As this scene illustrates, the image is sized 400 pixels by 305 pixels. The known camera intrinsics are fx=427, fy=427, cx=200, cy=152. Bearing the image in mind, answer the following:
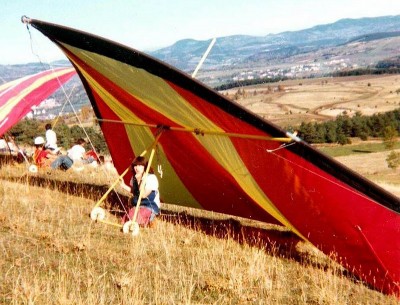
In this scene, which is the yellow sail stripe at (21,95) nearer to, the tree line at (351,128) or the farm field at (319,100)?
the tree line at (351,128)

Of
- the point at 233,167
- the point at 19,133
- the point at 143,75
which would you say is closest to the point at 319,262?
the point at 233,167

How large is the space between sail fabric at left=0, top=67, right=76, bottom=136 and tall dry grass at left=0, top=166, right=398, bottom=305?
4400mm

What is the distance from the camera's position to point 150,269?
518cm

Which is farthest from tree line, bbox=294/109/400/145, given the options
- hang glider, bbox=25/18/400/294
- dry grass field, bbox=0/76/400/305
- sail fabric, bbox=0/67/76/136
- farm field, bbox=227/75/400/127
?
hang glider, bbox=25/18/400/294

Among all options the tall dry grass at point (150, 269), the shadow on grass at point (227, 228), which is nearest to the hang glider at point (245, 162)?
the shadow on grass at point (227, 228)

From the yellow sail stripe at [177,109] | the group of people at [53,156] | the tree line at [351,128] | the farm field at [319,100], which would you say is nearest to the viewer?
the yellow sail stripe at [177,109]

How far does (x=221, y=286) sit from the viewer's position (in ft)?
15.6

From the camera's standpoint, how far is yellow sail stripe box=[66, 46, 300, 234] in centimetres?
Result: 555

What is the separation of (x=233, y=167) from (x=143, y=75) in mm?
1893

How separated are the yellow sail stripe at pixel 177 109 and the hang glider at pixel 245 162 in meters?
0.02

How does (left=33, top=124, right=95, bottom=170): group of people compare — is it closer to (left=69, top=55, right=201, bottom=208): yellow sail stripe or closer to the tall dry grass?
(left=69, top=55, right=201, bottom=208): yellow sail stripe

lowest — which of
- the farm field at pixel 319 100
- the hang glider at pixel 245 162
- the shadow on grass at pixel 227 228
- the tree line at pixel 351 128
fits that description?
the tree line at pixel 351 128

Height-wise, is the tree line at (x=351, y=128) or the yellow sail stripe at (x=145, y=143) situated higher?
the yellow sail stripe at (x=145, y=143)

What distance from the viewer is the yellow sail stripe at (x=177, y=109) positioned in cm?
555
